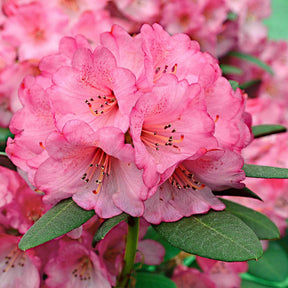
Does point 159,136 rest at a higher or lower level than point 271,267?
higher

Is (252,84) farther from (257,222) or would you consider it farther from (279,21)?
(279,21)

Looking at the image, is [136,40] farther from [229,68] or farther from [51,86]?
[229,68]

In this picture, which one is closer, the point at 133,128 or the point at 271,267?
the point at 133,128

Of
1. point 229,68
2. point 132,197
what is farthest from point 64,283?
point 229,68

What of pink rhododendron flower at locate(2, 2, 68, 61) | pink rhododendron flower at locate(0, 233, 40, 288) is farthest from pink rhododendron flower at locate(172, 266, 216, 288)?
pink rhododendron flower at locate(2, 2, 68, 61)

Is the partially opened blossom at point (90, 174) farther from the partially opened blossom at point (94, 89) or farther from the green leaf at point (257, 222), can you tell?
the green leaf at point (257, 222)

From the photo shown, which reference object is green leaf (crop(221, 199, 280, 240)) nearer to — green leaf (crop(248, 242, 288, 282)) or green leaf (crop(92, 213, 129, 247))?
green leaf (crop(92, 213, 129, 247))

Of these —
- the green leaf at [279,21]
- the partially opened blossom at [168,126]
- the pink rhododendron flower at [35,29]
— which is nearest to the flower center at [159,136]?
the partially opened blossom at [168,126]

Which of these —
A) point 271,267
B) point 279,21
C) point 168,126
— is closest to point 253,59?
point 271,267
